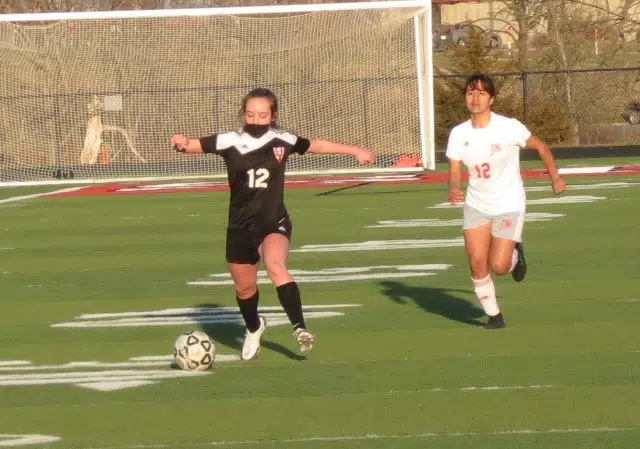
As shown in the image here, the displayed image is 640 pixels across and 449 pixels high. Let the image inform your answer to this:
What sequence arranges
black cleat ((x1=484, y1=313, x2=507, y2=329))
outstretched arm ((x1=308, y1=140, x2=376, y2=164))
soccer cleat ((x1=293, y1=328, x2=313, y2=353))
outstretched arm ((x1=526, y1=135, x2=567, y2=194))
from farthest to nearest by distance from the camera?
black cleat ((x1=484, y1=313, x2=507, y2=329))
outstretched arm ((x1=526, y1=135, x2=567, y2=194))
outstretched arm ((x1=308, y1=140, x2=376, y2=164))
soccer cleat ((x1=293, y1=328, x2=313, y2=353))

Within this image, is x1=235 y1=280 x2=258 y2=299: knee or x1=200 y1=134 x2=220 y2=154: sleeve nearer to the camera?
x1=200 y1=134 x2=220 y2=154: sleeve

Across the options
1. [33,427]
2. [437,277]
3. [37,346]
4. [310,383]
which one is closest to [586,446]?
[310,383]

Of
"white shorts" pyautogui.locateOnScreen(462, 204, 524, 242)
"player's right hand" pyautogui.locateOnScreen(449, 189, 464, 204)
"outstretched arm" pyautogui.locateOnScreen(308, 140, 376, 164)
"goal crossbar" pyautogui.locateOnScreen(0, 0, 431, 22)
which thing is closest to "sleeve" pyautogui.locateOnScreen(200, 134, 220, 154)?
"outstretched arm" pyautogui.locateOnScreen(308, 140, 376, 164)

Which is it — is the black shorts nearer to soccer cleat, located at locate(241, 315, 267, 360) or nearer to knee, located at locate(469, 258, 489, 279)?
soccer cleat, located at locate(241, 315, 267, 360)

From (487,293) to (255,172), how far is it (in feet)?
6.73

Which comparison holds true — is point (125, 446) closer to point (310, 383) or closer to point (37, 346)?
point (310, 383)

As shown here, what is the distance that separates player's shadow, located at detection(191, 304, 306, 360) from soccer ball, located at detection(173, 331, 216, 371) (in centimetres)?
64

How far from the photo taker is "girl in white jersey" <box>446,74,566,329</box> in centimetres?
978

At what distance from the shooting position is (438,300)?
11688mm

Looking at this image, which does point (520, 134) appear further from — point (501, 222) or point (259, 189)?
point (259, 189)

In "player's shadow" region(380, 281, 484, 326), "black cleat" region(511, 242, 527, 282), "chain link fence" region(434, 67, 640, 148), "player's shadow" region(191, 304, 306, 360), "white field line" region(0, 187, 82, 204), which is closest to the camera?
"player's shadow" region(191, 304, 306, 360)

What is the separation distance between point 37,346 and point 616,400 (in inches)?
168

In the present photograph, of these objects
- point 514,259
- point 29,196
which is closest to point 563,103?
point 29,196

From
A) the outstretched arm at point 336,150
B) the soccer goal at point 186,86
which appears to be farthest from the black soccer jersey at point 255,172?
the soccer goal at point 186,86
